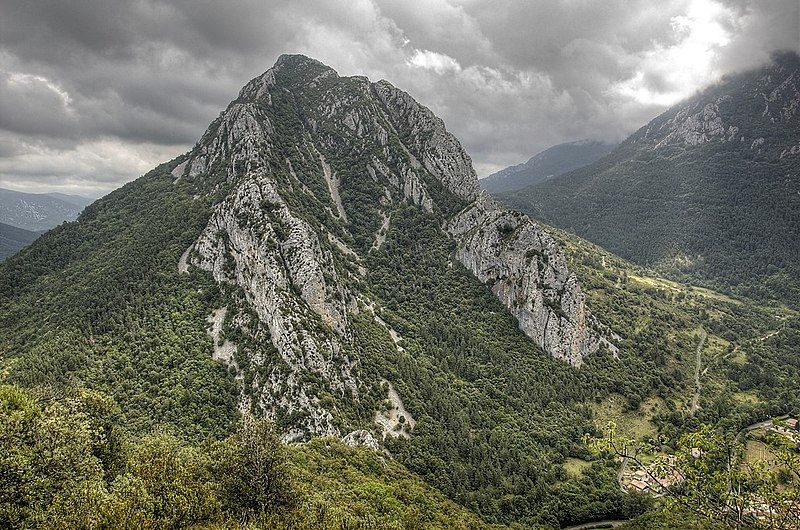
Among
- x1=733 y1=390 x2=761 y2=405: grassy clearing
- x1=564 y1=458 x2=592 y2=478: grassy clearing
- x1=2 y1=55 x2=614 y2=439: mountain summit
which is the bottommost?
x1=564 y1=458 x2=592 y2=478: grassy clearing

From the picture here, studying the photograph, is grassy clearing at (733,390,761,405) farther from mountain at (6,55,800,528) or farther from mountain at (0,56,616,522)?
mountain at (0,56,616,522)

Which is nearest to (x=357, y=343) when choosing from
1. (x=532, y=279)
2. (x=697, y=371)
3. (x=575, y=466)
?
(x=575, y=466)

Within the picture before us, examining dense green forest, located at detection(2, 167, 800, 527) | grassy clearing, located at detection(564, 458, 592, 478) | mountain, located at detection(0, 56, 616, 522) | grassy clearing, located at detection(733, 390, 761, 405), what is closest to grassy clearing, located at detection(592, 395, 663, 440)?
dense green forest, located at detection(2, 167, 800, 527)

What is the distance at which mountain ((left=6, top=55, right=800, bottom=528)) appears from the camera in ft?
293

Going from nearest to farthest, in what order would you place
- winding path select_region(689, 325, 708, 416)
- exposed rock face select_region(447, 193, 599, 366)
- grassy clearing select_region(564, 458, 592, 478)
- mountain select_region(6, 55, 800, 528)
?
mountain select_region(6, 55, 800, 528)
grassy clearing select_region(564, 458, 592, 478)
winding path select_region(689, 325, 708, 416)
exposed rock face select_region(447, 193, 599, 366)

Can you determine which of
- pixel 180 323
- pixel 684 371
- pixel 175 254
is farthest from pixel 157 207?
pixel 684 371

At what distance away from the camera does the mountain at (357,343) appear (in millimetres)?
89312

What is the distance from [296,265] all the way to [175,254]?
4719 centimetres

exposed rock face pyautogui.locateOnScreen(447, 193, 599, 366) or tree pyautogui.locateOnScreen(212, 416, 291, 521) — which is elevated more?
exposed rock face pyautogui.locateOnScreen(447, 193, 599, 366)

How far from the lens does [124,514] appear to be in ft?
82.0

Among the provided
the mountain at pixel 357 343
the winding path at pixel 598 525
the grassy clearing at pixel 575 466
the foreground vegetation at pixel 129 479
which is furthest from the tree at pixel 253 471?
the grassy clearing at pixel 575 466

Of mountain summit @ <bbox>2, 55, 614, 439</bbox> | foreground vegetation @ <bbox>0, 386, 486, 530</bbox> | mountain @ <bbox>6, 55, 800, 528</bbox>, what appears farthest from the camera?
mountain summit @ <bbox>2, 55, 614, 439</bbox>

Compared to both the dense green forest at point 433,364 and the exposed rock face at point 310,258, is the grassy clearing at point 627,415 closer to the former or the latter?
the dense green forest at point 433,364

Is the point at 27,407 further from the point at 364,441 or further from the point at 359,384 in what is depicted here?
the point at 359,384
